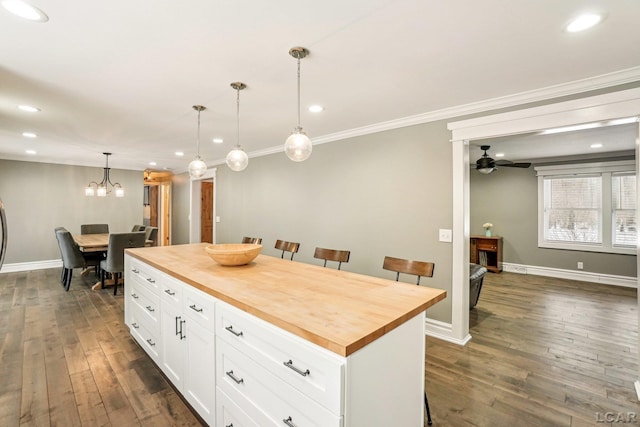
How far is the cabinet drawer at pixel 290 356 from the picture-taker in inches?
41.8

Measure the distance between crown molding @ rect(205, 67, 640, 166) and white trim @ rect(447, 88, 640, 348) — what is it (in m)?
0.08

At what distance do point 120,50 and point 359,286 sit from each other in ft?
7.20

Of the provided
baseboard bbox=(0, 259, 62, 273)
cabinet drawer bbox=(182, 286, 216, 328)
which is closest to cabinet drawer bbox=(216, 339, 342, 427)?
cabinet drawer bbox=(182, 286, 216, 328)

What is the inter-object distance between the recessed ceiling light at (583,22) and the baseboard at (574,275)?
18.4 feet

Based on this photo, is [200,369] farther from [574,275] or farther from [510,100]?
[574,275]

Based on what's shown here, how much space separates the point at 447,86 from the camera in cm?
246

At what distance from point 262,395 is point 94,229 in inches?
275

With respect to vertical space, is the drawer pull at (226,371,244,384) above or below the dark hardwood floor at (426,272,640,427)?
above

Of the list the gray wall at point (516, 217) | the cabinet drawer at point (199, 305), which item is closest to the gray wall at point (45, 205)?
the cabinet drawer at point (199, 305)

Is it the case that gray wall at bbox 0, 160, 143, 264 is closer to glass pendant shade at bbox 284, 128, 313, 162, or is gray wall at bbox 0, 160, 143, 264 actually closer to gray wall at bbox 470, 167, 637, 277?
glass pendant shade at bbox 284, 128, 313, 162

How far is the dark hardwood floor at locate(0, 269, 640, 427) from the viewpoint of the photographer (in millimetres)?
1941

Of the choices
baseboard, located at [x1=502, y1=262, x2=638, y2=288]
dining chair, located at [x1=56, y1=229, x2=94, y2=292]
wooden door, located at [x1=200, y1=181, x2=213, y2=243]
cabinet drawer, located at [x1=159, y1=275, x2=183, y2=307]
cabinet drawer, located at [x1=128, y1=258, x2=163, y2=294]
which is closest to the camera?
cabinet drawer, located at [x1=159, y1=275, x2=183, y2=307]

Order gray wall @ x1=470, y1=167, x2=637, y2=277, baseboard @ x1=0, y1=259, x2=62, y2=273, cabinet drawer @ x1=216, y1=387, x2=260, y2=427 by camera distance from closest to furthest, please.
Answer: cabinet drawer @ x1=216, y1=387, x2=260, y2=427
gray wall @ x1=470, y1=167, x2=637, y2=277
baseboard @ x1=0, y1=259, x2=62, y2=273

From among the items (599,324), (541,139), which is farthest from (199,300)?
(541,139)
